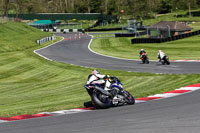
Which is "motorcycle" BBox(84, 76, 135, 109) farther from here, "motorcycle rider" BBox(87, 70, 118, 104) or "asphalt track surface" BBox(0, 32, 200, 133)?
"asphalt track surface" BBox(0, 32, 200, 133)

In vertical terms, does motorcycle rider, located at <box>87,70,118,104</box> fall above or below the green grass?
above

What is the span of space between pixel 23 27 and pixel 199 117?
78.7 meters

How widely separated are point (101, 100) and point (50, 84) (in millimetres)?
11816

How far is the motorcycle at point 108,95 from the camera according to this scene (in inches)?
550

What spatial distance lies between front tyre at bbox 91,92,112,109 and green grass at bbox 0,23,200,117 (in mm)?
1297

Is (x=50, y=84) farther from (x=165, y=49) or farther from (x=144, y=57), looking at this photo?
(x=165, y=49)

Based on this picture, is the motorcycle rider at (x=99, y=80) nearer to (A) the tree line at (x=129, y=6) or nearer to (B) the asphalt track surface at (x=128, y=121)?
(B) the asphalt track surface at (x=128, y=121)

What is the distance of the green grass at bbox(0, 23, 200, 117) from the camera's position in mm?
16844

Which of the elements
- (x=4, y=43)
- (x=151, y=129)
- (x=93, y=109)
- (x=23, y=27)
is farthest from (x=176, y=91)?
(x=23, y=27)

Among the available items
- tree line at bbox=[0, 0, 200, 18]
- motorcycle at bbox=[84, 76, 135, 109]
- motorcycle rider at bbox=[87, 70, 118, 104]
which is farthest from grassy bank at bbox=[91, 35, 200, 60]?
tree line at bbox=[0, 0, 200, 18]

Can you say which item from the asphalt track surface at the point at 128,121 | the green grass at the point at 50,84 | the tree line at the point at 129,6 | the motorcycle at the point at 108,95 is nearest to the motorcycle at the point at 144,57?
the green grass at the point at 50,84

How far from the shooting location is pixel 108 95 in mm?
14180

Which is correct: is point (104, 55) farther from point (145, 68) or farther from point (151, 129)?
point (151, 129)

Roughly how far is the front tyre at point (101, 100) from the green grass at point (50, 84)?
130 cm
